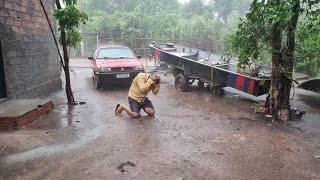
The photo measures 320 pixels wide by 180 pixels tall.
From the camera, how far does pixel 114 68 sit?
40.4 feet

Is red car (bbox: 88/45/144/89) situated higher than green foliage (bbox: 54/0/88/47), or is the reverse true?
green foliage (bbox: 54/0/88/47)

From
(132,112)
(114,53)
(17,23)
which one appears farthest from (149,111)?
(114,53)

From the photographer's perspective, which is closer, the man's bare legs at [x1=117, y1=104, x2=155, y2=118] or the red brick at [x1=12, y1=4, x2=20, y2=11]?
the man's bare legs at [x1=117, y1=104, x2=155, y2=118]

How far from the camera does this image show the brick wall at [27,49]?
862 cm

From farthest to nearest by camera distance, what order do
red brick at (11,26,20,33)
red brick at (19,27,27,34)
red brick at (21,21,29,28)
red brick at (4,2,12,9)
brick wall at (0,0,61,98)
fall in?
red brick at (21,21,29,28) < red brick at (19,27,27,34) < red brick at (11,26,20,33) < brick wall at (0,0,61,98) < red brick at (4,2,12,9)

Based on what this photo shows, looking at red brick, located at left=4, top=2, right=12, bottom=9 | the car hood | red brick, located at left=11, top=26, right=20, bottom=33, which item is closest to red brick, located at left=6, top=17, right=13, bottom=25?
red brick, located at left=11, top=26, right=20, bottom=33

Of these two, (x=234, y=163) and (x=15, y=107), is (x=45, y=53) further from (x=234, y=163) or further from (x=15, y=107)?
(x=234, y=163)

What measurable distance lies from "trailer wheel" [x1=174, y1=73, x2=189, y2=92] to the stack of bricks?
4.70 m

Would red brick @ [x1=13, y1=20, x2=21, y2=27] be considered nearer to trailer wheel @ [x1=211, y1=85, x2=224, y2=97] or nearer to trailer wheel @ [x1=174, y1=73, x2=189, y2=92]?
trailer wheel @ [x1=174, y1=73, x2=189, y2=92]

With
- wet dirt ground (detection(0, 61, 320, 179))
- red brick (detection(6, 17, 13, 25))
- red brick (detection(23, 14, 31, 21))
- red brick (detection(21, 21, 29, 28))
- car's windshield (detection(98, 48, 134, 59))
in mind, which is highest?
red brick (detection(23, 14, 31, 21))

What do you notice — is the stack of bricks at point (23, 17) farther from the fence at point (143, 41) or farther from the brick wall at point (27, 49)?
the fence at point (143, 41)

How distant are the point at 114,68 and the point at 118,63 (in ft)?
1.13

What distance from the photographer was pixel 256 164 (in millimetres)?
5680

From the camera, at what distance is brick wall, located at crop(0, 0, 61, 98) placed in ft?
28.3
